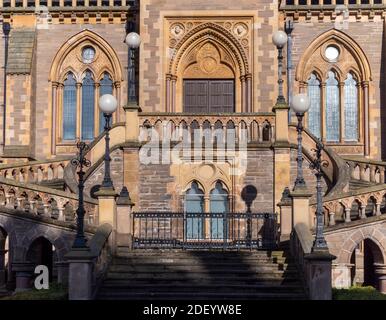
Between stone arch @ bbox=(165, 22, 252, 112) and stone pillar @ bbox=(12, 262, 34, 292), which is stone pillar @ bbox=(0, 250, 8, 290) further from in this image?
stone arch @ bbox=(165, 22, 252, 112)

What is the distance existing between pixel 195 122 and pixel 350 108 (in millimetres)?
10544

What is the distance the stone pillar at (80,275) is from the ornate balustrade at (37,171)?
496 inches

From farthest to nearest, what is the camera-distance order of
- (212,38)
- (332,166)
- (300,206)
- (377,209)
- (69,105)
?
(69,105) → (212,38) → (332,166) → (377,209) → (300,206)

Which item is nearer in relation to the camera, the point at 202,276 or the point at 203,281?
the point at 203,281

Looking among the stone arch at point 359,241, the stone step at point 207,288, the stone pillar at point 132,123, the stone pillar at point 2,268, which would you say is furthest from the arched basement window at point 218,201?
the stone step at point 207,288

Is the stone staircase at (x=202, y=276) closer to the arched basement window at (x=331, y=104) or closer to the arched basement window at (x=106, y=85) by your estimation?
the arched basement window at (x=331, y=104)

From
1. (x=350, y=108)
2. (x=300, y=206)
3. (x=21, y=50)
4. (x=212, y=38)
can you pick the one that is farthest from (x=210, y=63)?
(x=300, y=206)

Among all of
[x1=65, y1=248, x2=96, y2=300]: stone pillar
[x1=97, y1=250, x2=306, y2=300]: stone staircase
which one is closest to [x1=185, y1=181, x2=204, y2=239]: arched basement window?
[x1=97, y1=250, x2=306, y2=300]: stone staircase

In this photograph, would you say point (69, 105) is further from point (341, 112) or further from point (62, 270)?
point (62, 270)

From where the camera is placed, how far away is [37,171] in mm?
35000

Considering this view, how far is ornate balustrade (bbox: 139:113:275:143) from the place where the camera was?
30766 millimetres

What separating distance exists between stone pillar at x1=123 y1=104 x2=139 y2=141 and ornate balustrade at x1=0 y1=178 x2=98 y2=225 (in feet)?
12.0
